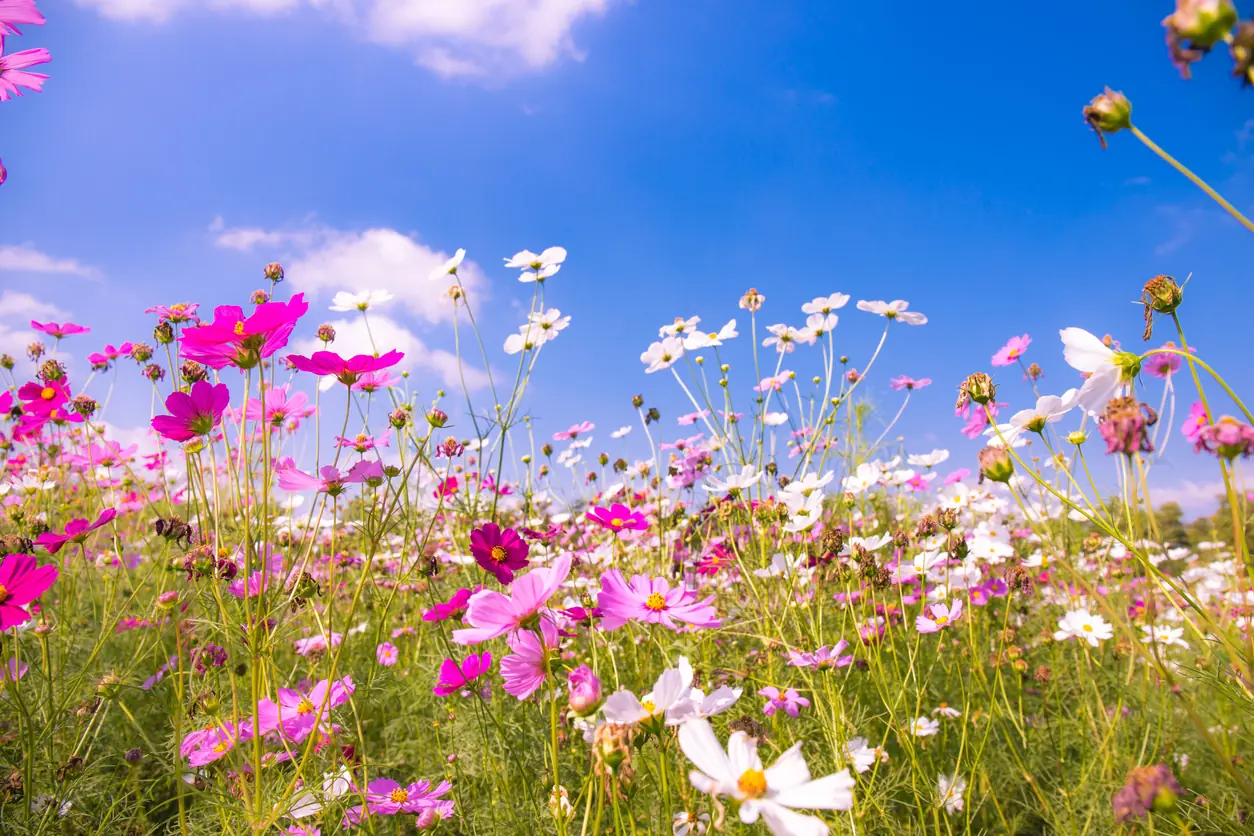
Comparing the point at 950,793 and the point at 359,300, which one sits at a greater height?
the point at 359,300

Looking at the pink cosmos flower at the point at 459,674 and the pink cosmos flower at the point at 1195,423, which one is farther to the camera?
the pink cosmos flower at the point at 459,674

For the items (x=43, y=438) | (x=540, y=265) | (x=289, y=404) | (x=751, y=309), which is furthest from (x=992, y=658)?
(x=43, y=438)

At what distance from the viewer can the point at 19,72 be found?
93cm

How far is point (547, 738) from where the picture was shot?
1.23 m

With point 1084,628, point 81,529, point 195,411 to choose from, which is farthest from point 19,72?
point 1084,628

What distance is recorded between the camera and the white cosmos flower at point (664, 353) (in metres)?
2.08

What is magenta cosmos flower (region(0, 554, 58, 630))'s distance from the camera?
0.95m

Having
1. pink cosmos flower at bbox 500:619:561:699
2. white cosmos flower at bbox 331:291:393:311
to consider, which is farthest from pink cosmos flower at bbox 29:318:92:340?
pink cosmos flower at bbox 500:619:561:699

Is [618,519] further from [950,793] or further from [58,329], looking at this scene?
[58,329]

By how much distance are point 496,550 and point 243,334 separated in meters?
0.43

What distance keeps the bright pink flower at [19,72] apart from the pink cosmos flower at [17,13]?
0.07 metres

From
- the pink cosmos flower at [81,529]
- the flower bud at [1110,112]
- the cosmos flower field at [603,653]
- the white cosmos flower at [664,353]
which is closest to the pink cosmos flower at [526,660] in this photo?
the cosmos flower field at [603,653]

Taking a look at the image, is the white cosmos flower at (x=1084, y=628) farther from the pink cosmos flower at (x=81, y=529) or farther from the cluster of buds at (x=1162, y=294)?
the pink cosmos flower at (x=81, y=529)

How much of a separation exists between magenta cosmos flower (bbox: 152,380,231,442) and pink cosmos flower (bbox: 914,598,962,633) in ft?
4.43
